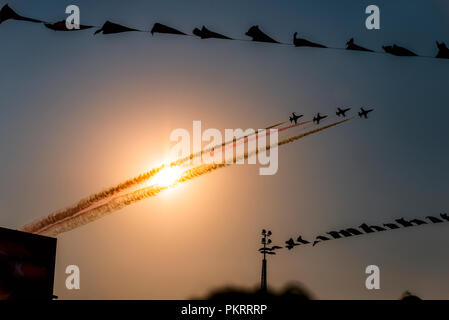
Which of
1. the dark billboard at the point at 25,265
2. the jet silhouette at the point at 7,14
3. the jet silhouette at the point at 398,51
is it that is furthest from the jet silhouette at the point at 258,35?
the dark billboard at the point at 25,265

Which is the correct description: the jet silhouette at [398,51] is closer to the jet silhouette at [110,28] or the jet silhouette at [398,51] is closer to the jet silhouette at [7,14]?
the jet silhouette at [110,28]

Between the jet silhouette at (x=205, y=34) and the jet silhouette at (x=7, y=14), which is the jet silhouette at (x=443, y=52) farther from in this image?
the jet silhouette at (x=7, y=14)

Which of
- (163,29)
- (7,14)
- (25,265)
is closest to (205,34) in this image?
(163,29)

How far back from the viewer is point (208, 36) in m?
15.6

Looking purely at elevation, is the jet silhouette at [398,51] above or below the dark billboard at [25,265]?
above

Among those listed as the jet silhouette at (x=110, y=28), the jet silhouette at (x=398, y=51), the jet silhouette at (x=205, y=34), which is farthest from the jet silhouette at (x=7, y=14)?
the jet silhouette at (x=398, y=51)

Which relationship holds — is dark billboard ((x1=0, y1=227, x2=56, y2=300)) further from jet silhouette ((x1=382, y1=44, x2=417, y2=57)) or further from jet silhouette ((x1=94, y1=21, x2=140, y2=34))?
jet silhouette ((x1=382, y1=44, x2=417, y2=57))

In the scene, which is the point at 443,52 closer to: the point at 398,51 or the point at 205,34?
the point at 398,51

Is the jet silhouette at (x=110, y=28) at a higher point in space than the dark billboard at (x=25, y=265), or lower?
higher

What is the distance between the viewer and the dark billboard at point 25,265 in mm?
18672

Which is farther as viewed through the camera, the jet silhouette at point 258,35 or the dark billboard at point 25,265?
the dark billboard at point 25,265

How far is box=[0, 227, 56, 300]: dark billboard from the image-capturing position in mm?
18672
